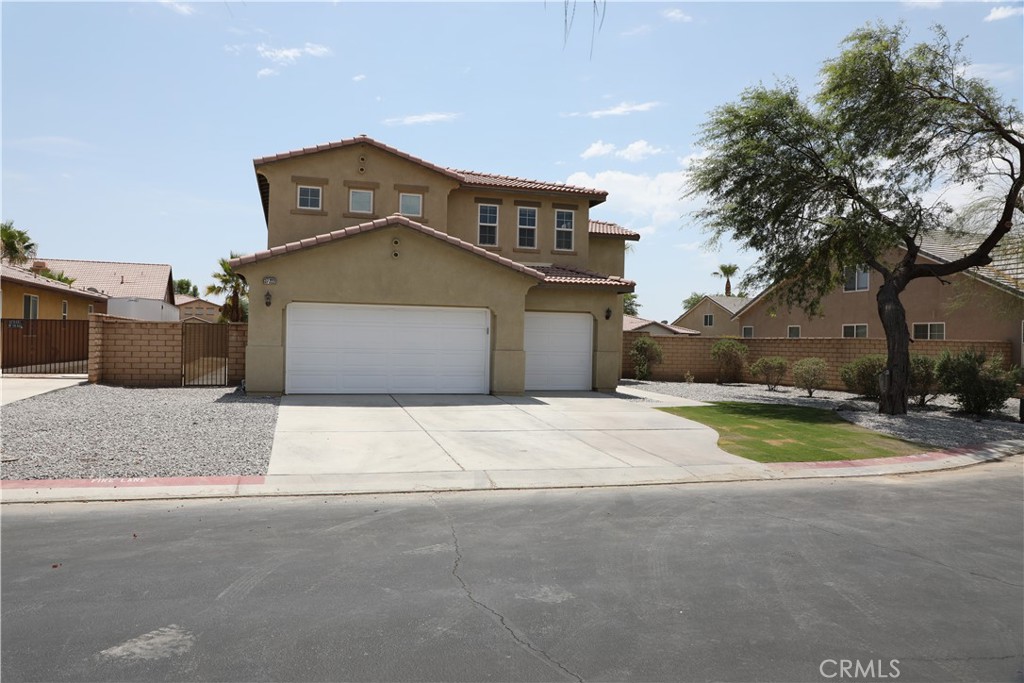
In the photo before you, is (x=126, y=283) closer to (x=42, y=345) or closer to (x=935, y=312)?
(x=42, y=345)

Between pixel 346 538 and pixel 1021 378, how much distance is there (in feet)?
69.9

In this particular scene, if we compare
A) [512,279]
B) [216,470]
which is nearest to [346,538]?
[216,470]

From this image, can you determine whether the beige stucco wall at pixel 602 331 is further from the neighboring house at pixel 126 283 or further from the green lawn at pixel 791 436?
the neighboring house at pixel 126 283

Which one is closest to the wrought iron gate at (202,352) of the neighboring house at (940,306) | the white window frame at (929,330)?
the neighboring house at (940,306)

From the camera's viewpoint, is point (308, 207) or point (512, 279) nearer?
point (512, 279)

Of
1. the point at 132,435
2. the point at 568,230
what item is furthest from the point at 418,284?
the point at 132,435

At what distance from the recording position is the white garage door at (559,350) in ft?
68.2

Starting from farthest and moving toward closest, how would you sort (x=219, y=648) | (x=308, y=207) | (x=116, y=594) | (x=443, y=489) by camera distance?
(x=308, y=207)
(x=443, y=489)
(x=116, y=594)
(x=219, y=648)

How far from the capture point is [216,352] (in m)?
18.7

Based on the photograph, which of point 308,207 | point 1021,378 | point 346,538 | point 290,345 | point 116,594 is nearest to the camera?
point 116,594

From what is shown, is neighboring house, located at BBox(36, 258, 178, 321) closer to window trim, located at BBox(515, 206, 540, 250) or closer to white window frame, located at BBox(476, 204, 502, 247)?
white window frame, located at BBox(476, 204, 502, 247)

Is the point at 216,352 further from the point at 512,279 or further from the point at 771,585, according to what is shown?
the point at 771,585

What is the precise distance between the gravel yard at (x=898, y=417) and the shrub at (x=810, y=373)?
41 cm

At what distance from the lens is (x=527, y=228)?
2338cm
